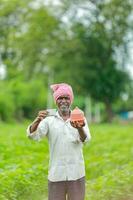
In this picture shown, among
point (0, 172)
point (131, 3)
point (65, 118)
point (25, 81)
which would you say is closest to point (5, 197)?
point (0, 172)

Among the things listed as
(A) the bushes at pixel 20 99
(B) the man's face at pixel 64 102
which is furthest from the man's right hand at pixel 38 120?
(A) the bushes at pixel 20 99

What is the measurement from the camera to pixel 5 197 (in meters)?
9.84

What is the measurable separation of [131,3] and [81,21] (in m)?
4.69

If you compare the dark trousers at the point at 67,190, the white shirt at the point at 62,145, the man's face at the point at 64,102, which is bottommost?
the dark trousers at the point at 67,190

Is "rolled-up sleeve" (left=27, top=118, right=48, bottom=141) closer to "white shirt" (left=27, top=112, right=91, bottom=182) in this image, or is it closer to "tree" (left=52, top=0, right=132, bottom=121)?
"white shirt" (left=27, top=112, right=91, bottom=182)

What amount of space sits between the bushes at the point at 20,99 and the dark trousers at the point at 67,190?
44.7 m

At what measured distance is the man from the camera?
25.6 ft

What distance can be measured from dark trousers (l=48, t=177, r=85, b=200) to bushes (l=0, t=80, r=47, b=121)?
44.7 m

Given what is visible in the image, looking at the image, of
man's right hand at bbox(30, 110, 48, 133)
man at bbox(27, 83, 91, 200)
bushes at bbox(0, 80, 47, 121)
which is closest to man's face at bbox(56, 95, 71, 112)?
man at bbox(27, 83, 91, 200)

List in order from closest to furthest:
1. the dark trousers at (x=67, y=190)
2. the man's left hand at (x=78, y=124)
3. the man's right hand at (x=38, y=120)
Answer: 1. the man's left hand at (x=78, y=124)
2. the man's right hand at (x=38, y=120)
3. the dark trousers at (x=67, y=190)

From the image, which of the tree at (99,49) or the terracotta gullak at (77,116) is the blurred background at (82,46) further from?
the terracotta gullak at (77,116)

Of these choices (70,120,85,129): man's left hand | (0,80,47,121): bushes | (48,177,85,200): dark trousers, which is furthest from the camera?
(0,80,47,121): bushes

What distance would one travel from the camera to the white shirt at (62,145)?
7.80m

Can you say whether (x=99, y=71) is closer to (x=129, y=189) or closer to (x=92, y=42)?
(x=92, y=42)
